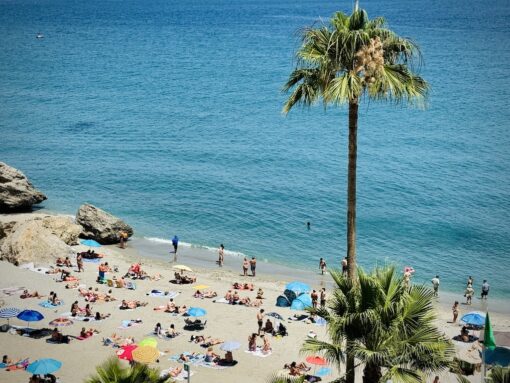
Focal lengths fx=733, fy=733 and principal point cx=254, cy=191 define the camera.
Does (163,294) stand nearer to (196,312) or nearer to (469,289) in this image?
(196,312)

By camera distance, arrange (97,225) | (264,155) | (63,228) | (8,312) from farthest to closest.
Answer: (264,155), (97,225), (63,228), (8,312)

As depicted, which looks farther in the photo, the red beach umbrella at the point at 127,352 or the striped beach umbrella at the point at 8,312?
the striped beach umbrella at the point at 8,312

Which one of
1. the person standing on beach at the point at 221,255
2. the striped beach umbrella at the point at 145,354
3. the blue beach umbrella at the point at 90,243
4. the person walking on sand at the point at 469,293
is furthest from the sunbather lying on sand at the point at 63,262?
the person walking on sand at the point at 469,293

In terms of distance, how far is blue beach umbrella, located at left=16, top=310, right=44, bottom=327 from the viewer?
28709 millimetres

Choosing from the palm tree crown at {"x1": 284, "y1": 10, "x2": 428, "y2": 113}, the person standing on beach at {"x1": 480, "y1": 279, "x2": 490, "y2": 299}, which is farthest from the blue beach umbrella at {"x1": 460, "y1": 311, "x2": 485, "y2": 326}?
the palm tree crown at {"x1": 284, "y1": 10, "x2": 428, "y2": 113}

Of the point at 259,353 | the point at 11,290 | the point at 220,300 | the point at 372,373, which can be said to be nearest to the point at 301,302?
the point at 220,300

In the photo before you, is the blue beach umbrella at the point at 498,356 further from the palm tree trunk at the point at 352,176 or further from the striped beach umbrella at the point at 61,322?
the striped beach umbrella at the point at 61,322

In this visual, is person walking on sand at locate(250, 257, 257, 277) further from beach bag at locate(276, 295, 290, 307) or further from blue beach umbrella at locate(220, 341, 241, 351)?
blue beach umbrella at locate(220, 341, 241, 351)

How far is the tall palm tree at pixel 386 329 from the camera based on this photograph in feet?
45.3

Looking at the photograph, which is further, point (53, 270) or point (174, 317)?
point (53, 270)

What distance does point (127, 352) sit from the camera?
25859 millimetres

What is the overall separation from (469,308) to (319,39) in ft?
77.7

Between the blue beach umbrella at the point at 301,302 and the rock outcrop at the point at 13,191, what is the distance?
22.7 meters

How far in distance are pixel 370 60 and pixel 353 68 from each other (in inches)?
16.4
